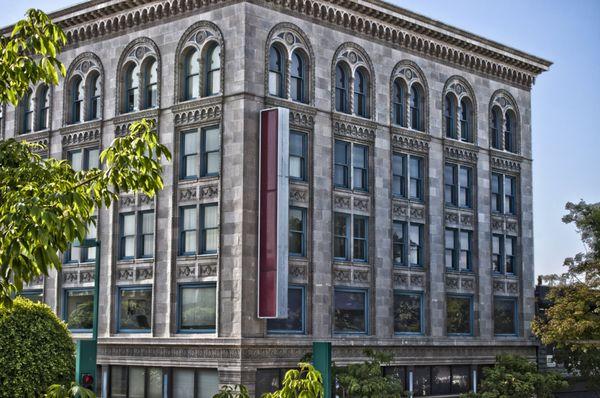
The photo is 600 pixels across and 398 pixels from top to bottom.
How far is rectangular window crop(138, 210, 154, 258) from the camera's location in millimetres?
44062

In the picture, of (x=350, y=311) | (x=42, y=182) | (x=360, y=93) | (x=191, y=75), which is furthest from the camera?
(x=360, y=93)

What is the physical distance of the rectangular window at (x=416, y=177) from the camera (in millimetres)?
48844

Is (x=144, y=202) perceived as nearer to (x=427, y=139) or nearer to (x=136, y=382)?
(x=136, y=382)

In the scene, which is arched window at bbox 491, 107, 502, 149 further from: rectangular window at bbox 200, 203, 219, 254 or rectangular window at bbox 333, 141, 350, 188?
rectangular window at bbox 200, 203, 219, 254

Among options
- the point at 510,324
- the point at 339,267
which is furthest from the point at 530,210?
the point at 339,267

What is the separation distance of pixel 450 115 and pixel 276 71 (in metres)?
12.3

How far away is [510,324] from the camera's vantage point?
53594 millimetres

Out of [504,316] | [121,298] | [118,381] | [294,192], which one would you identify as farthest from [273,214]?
[504,316]

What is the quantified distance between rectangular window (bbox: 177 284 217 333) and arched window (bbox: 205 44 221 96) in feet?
26.3

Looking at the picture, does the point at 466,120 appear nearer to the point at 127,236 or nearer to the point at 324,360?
the point at 127,236

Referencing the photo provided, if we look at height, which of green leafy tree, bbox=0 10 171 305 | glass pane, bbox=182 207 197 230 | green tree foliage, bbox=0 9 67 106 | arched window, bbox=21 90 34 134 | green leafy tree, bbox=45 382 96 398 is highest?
arched window, bbox=21 90 34 134

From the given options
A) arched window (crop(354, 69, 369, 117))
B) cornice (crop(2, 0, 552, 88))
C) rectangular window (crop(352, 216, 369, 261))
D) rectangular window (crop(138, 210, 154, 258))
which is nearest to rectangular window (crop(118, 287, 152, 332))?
rectangular window (crop(138, 210, 154, 258))

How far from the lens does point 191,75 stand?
143ft

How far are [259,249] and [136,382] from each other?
8455 millimetres
